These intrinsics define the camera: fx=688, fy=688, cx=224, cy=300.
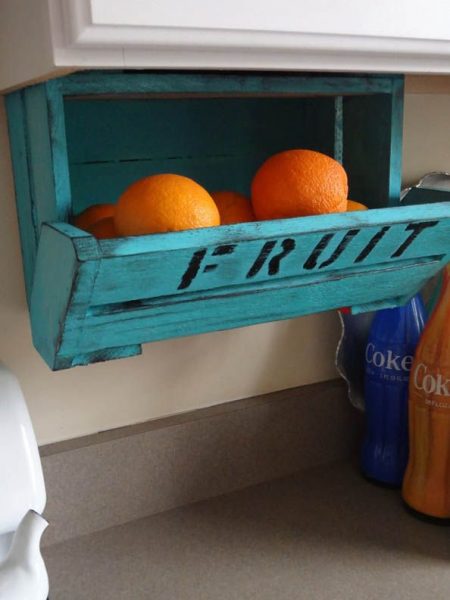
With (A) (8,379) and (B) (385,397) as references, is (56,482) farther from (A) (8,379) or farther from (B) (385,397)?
(B) (385,397)

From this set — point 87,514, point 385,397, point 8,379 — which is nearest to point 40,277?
point 8,379

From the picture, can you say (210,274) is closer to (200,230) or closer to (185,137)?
(200,230)

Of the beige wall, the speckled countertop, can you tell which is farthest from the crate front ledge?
the speckled countertop

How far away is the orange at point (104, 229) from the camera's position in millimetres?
707

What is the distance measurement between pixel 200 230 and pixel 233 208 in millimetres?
146

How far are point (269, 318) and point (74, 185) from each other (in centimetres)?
29

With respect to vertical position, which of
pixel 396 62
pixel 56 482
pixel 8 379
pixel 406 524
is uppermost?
pixel 396 62

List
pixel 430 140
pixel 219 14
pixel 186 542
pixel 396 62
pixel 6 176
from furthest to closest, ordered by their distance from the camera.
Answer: pixel 430 140
pixel 186 542
pixel 6 176
pixel 396 62
pixel 219 14

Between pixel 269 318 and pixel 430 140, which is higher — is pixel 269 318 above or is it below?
below

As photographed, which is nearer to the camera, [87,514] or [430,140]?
[87,514]

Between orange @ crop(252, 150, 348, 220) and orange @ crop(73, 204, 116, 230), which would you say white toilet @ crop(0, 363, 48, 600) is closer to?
orange @ crop(73, 204, 116, 230)

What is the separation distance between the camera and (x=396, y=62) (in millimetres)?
700

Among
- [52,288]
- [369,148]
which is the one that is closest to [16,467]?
[52,288]

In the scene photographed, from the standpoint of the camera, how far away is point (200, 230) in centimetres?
64
